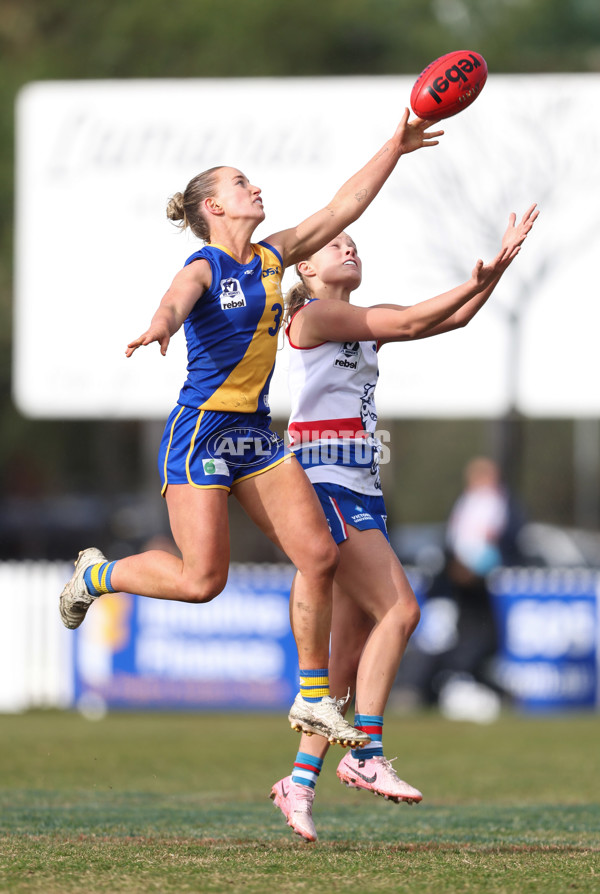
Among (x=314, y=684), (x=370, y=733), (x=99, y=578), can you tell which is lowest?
(x=370, y=733)

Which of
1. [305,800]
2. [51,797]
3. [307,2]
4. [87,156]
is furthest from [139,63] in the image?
[305,800]

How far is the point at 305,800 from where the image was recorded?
5.48 metres

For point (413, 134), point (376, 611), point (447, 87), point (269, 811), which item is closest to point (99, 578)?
point (376, 611)

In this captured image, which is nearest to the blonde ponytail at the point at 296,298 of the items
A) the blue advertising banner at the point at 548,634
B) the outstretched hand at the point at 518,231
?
the outstretched hand at the point at 518,231

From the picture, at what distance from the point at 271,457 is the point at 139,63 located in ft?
77.1

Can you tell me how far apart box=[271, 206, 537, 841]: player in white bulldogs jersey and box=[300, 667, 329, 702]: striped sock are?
269 millimetres

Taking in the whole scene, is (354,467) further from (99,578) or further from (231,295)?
(99,578)

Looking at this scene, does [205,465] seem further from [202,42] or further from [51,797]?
[202,42]

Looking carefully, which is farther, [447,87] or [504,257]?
[447,87]

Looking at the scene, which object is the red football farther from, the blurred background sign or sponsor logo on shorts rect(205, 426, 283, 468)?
the blurred background sign

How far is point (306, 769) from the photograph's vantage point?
18.3 ft

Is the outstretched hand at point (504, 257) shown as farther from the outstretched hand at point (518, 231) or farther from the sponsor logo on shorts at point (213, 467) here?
the sponsor logo on shorts at point (213, 467)

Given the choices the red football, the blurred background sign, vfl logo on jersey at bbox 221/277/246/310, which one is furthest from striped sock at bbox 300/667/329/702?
the blurred background sign

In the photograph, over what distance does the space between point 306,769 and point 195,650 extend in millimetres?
7532
